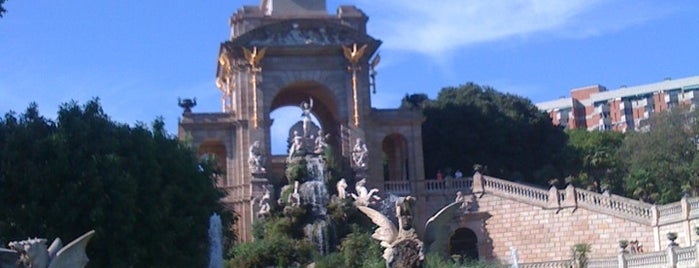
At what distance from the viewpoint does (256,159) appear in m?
55.5

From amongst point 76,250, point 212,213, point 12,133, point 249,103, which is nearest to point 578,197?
point 249,103

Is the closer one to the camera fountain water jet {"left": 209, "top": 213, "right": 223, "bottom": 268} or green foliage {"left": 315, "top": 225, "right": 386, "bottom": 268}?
fountain water jet {"left": 209, "top": 213, "right": 223, "bottom": 268}

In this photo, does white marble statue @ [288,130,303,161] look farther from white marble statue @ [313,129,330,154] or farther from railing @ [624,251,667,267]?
railing @ [624,251,667,267]

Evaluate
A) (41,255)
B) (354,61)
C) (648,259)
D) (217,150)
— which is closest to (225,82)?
(217,150)

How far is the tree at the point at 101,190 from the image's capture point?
111 ft

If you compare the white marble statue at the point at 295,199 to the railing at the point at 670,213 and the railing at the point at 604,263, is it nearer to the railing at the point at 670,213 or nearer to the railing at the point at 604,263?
the railing at the point at 604,263

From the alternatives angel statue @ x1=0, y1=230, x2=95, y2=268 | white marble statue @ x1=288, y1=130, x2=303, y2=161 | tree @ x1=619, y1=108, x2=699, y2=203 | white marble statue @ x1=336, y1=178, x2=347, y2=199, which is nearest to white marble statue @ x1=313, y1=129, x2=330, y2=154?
white marble statue @ x1=288, y1=130, x2=303, y2=161

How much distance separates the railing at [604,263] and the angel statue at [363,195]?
9947 millimetres

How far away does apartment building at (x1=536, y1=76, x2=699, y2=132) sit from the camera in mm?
112188

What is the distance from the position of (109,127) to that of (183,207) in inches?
119

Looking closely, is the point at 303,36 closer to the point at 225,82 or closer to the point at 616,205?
the point at 225,82

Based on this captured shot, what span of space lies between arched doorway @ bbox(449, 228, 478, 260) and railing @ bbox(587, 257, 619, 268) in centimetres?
1084

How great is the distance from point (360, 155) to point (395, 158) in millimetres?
5368

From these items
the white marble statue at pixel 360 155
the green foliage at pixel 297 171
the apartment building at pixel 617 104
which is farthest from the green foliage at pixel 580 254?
the apartment building at pixel 617 104
